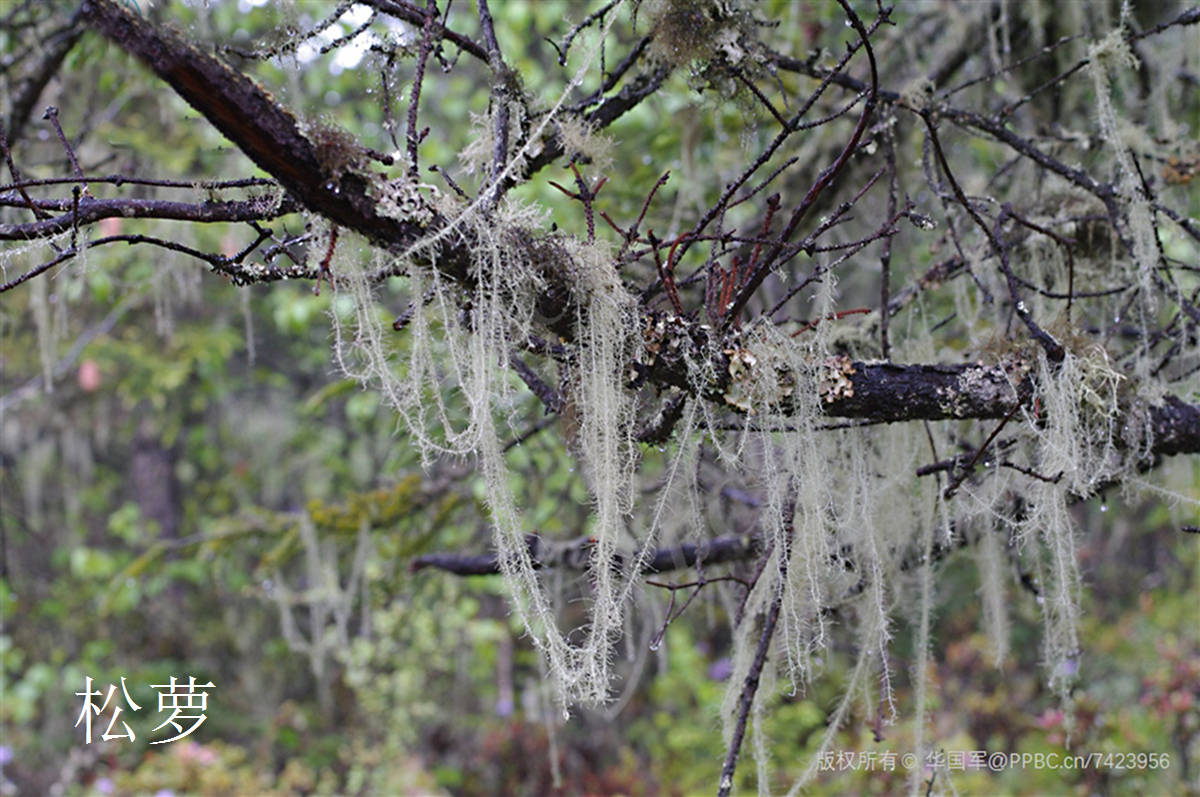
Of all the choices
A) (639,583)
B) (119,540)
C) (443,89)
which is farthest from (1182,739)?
(119,540)

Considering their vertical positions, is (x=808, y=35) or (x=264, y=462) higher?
(x=808, y=35)

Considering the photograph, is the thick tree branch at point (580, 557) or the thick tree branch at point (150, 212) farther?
the thick tree branch at point (580, 557)

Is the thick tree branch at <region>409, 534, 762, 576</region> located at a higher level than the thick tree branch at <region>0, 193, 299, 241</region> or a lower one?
lower

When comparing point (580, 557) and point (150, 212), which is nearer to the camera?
point (150, 212)

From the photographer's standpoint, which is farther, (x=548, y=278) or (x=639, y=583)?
(x=639, y=583)

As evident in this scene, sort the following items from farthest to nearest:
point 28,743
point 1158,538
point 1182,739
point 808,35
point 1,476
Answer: point 1158,538, point 28,743, point 1,476, point 1182,739, point 808,35

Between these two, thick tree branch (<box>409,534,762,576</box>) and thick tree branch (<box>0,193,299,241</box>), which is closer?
thick tree branch (<box>0,193,299,241</box>)

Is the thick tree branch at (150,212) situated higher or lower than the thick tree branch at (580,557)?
higher

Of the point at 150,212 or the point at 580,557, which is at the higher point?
the point at 150,212

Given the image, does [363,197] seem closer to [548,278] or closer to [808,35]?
[548,278]

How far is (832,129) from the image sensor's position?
7.92 ft

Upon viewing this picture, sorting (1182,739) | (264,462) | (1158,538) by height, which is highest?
(264,462)

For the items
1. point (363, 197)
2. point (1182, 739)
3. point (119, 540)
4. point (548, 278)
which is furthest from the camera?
point (119, 540)

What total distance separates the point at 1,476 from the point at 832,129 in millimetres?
3759
